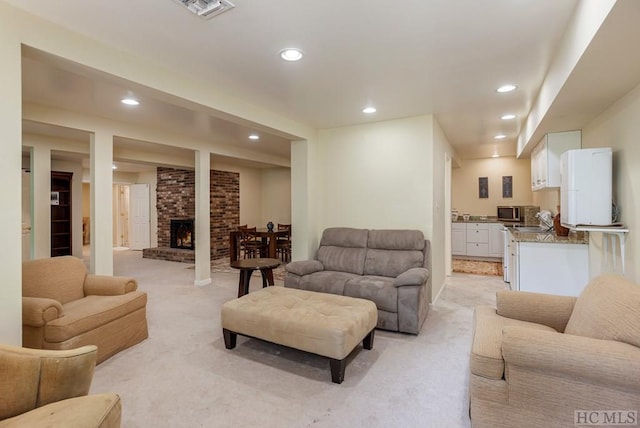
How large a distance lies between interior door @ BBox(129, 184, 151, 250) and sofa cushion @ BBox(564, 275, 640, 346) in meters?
9.06

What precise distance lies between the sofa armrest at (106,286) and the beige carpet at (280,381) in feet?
1.74

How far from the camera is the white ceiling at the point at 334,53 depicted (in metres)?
1.80

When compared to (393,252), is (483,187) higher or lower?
higher

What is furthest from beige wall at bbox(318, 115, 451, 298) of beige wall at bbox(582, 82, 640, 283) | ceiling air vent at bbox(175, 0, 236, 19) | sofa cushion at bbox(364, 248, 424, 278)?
ceiling air vent at bbox(175, 0, 236, 19)

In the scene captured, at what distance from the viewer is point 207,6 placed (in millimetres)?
1748

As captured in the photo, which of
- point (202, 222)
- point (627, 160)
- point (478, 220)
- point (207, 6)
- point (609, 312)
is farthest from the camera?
point (478, 220)

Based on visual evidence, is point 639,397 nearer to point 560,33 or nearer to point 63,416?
point 560,33

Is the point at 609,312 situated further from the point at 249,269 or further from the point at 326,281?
the point at 249,269

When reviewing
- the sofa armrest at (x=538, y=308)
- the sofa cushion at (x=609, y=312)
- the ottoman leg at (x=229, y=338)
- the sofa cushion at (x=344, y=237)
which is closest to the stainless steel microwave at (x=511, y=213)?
the sofa cushion at (x=344, y=237)

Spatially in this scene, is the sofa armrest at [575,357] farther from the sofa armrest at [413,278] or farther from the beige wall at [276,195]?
the beige wall at [276,195]

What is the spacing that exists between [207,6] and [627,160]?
10.4 ft

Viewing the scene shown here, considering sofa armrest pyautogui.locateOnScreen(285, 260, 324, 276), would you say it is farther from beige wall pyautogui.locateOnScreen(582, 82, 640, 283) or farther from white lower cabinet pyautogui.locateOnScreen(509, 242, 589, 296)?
beige wall pyautogui.locateOnScreen(582, 82, 640, 283)

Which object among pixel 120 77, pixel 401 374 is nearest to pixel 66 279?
pixel 120 77

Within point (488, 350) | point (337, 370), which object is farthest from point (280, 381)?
point (488, 350)
